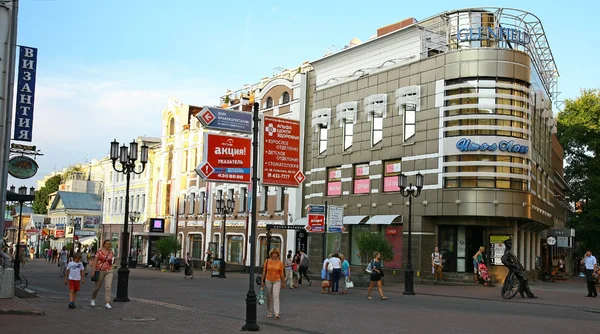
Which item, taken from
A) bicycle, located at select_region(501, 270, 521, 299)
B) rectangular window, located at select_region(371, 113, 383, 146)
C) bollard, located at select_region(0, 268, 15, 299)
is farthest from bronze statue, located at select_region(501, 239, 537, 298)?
bollard, located at select_region(0, 268, 15, 299)

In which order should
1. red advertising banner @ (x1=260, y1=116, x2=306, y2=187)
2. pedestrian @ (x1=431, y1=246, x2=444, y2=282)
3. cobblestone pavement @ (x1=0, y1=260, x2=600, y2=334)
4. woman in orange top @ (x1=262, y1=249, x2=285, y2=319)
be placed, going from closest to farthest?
cobblestone pavement @ (x1=0, y1=260, x2=600, y2=334) → woman in orange top @ (x1=262, y1=249, x2=285, y2=319) → red advertising banner @ (x1=260, y1=116, x2=306, y2=187) → pedestrian @ (x1=431, y1=246, x2=444, y2=282)

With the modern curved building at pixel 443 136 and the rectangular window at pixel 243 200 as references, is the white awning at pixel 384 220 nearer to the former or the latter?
the modern curved building at pixel 443 136

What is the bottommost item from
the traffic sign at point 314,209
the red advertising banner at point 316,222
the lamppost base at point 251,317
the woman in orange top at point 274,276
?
the lamppost base at point 251,317

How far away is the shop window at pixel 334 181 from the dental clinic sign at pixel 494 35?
38.2 feet

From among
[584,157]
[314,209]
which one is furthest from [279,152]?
[584,157]

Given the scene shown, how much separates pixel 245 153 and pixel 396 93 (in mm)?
21427

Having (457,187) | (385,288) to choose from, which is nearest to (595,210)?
(457,187)

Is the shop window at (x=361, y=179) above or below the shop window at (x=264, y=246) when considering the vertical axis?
above

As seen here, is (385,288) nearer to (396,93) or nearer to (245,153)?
(396,93)

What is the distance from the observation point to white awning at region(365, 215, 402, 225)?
37062mm

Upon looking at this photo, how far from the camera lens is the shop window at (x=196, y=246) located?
59384 millimetres

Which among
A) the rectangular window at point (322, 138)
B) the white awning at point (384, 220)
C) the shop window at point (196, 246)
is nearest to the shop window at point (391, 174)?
the white awning at point (384, 220)

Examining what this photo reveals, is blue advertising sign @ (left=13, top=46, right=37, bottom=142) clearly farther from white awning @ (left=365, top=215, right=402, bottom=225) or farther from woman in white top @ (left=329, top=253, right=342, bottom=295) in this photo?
white awning @ (left=365, top=215, right=402, bottom=225)

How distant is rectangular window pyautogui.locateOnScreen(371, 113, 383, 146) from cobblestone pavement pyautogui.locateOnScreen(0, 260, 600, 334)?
1489 centimetres
